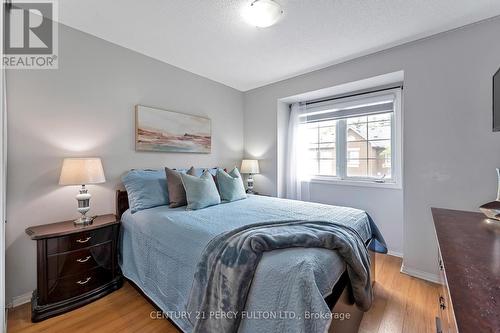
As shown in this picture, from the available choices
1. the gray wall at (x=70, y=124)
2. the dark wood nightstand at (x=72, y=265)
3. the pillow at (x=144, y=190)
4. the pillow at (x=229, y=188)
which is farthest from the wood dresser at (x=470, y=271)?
the gray wall at (x=70, y=124)

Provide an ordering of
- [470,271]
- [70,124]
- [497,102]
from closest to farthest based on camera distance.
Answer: [470,271], [497,102], [70,124]

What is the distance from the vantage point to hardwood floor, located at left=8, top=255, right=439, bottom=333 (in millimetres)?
1604

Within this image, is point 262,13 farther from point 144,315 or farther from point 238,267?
point 144,315

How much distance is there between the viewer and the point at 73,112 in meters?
2.13

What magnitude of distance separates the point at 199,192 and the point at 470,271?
1.95 meters

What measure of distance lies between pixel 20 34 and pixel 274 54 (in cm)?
242

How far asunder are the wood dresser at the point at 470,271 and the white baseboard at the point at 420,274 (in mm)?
1267

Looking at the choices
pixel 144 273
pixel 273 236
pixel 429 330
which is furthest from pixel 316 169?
pixel 144 273

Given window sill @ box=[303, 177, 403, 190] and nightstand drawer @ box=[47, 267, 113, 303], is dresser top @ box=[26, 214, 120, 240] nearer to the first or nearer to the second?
nightstand drawer @ box=[47, 267, 113, 303]

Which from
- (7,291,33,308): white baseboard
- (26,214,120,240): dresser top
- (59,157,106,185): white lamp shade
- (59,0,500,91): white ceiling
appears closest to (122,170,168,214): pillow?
(26,214,120,240): dresser top

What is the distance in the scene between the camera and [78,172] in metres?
1.88

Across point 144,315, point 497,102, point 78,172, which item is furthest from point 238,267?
point 497,102

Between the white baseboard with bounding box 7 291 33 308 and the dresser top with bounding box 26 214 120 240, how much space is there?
590 mm

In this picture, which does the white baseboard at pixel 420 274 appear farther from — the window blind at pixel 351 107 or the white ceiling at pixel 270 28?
the white ceiling at pixel 270 28
